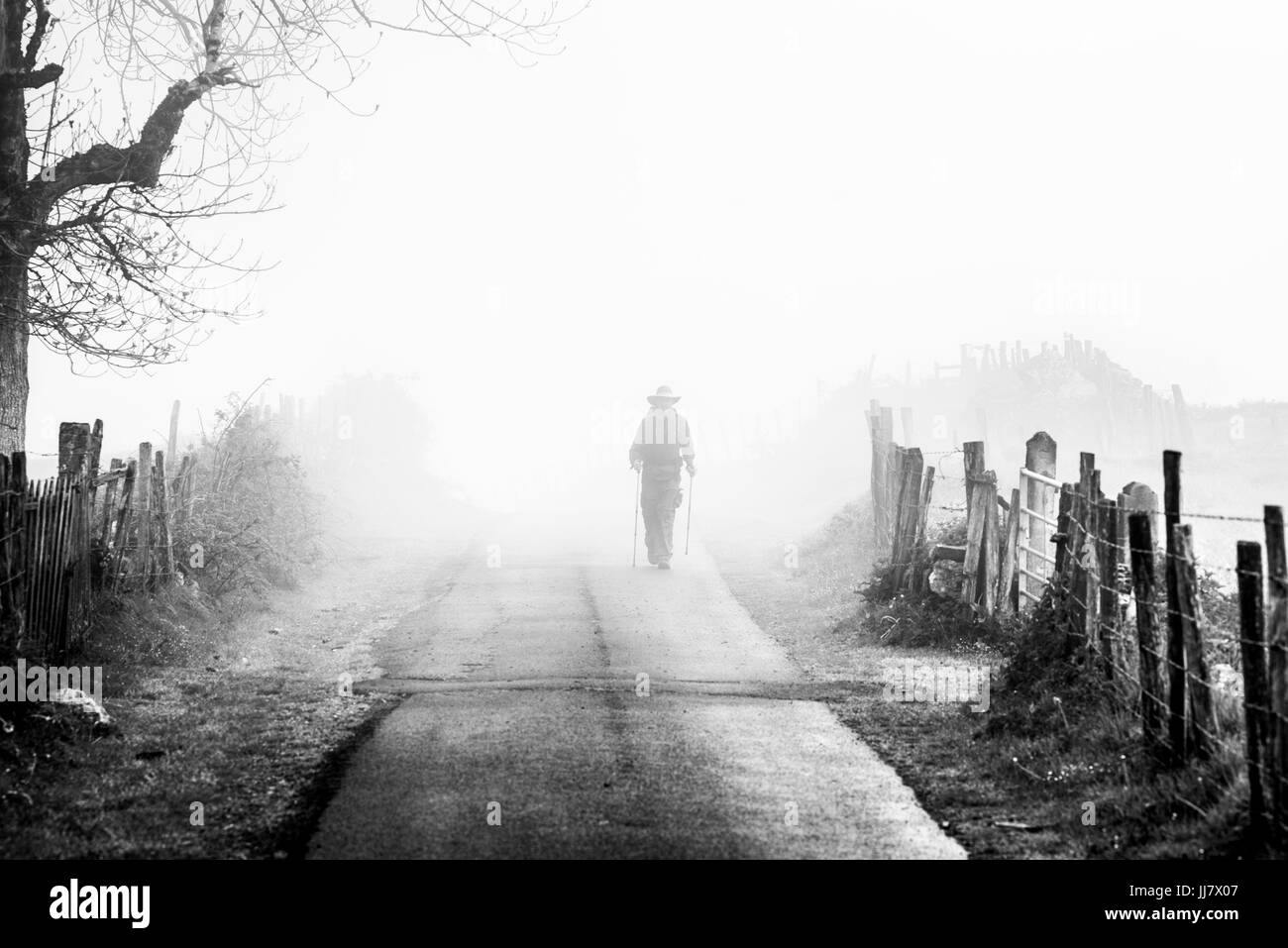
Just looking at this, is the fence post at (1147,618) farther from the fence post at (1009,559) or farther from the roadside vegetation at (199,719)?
the roadside vegetation at (199,719)

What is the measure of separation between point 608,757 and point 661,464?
13.4 metres

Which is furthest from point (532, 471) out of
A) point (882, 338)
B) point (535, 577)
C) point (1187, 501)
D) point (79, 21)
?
point (79, 21)

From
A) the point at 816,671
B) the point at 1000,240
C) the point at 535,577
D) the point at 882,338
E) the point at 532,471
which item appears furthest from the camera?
the point at 1000,240

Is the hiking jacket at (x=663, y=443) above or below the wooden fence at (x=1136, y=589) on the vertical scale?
above

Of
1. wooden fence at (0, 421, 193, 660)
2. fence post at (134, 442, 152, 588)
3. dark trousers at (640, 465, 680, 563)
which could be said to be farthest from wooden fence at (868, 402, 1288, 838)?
fence post at (134, 442, 152, 588)

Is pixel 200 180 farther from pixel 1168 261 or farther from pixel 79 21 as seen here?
pixel 1168 261

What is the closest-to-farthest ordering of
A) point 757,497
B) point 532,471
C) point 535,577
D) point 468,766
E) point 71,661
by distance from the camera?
point 468,766
point 71,661
point 535,577
point 757,497
point 532,471

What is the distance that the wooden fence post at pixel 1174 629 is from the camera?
6445mm

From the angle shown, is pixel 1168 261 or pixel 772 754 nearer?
pixel 772 754

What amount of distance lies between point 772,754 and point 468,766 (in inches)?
78.8

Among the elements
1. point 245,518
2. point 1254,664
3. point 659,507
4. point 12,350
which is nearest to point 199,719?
point 12,350

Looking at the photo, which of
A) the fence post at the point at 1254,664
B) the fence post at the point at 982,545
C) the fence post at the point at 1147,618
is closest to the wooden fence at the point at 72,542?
the fence post at the point at 1147,618

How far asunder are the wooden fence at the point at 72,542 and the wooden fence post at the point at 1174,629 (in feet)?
24.9

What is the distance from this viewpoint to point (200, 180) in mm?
11641
